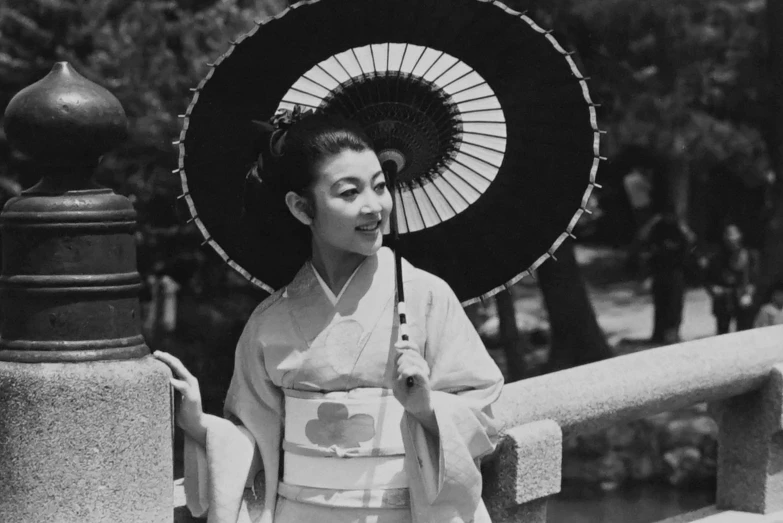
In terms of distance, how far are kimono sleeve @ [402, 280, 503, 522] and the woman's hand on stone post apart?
1.66 ft

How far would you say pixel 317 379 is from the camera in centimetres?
288

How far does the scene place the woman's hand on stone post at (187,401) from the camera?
2.85 metres

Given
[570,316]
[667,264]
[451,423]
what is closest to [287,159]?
[451,423]

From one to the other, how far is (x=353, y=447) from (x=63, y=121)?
103cm

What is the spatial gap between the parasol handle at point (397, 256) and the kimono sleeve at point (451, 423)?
0.10m

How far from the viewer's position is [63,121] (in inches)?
105

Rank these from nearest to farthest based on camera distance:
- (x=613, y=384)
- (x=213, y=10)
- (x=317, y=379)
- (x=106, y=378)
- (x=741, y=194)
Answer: (x=106, y=378), (x=317, y=379), (x=613, y=384), (x=213, y=10), (x=741, y=194)

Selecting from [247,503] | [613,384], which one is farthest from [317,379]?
[613,384]

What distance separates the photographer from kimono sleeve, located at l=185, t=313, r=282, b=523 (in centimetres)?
289

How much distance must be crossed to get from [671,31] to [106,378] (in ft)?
25.0

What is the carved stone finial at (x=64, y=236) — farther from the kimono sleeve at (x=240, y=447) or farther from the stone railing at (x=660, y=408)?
the stone railing at (x=660, y=408)

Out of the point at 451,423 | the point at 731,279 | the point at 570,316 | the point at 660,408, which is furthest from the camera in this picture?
the point at 731,279

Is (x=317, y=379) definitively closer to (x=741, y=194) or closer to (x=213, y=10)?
(x=213, y=10)

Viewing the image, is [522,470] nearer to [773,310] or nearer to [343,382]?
[343,382]
